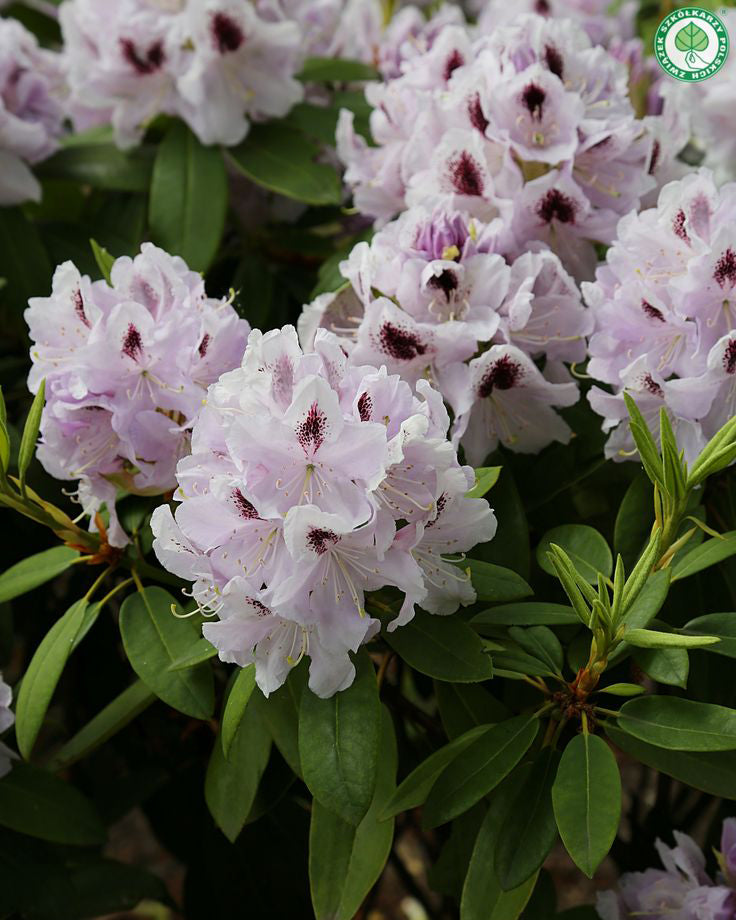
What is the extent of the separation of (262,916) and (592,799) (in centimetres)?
74

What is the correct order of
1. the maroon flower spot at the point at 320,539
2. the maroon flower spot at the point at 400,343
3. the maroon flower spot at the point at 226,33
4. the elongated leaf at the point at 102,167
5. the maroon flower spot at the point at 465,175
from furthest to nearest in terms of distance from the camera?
the elongated leaf at the point at 102,167, the maroon flower spot at the point at 226,33, the maroon flower spot at the point at 465,175, the maroon flower spot at the point at 400,343, the maroon flower spot at the point at 320,539

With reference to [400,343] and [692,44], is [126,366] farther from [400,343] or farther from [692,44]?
[692,44]

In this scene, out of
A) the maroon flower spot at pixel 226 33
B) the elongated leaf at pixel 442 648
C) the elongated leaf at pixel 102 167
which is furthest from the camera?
the elongated leaf at pixel 102 167

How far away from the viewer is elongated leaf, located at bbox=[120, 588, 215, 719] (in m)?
0.87

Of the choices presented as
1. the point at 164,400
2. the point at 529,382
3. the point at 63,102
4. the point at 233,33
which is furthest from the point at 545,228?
the point at 63,102

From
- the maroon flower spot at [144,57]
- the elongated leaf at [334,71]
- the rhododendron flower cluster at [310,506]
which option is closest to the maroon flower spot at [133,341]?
the rhododendron flower cluster at [310,506]

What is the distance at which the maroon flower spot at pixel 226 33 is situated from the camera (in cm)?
128

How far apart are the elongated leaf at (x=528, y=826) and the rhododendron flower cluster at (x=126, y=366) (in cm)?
38

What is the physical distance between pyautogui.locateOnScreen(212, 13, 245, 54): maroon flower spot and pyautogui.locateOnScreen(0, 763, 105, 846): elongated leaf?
2.74 feet

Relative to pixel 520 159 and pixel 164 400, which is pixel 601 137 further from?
pixel 164 400

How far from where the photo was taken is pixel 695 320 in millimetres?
881

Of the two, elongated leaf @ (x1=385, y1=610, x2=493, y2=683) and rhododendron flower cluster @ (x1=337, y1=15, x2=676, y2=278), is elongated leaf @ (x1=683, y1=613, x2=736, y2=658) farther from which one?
rhododendron flower cluster @ (x1=337, y1=15, x2=676, y2=278)

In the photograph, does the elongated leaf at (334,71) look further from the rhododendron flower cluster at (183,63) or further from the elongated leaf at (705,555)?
the elongated leaf at (705,555)

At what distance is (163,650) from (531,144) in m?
0.57
